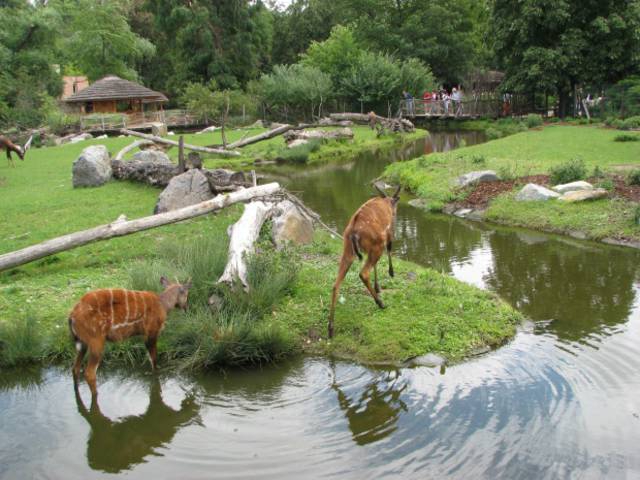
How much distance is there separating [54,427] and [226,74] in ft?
156

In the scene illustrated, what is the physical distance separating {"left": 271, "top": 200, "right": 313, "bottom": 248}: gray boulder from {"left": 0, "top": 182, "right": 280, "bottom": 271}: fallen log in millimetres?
1134

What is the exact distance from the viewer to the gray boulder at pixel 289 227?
11552 mm

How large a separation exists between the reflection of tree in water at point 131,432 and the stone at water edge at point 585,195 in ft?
37.8

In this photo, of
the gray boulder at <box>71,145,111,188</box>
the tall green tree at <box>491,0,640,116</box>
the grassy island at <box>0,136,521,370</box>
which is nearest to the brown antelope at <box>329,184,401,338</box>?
the grassy island at <box>0,136,521,370</box>

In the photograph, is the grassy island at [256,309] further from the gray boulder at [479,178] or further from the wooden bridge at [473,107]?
the wooden bridge at [473,107]

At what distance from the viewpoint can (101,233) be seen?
1077cm

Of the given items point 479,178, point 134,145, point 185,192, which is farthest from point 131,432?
point 134,145

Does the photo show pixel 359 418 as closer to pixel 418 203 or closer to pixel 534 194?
pixel 534 194

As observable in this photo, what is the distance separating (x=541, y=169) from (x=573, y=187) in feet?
10.3

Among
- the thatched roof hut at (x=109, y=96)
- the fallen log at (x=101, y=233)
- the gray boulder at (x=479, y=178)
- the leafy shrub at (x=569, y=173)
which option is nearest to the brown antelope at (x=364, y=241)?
the fallen log at (x=101, y=233)

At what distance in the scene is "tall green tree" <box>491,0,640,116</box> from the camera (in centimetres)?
3419

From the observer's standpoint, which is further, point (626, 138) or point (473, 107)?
point (473, 107)

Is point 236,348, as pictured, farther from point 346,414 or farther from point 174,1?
point 174,1

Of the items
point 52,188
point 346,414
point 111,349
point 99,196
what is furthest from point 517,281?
point 52,188
